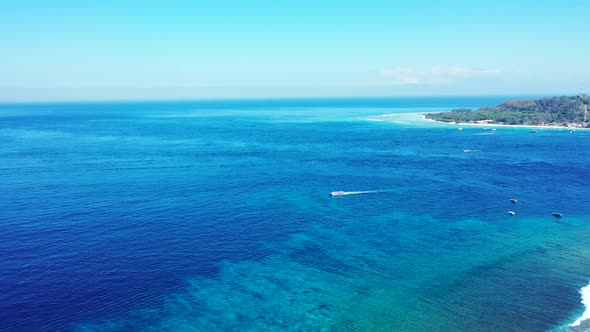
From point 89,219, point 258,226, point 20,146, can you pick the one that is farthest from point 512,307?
point 20,146

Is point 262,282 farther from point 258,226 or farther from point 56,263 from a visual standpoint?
point 56,263

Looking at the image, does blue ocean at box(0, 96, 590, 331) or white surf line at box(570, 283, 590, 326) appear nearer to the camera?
white surf line at box(570, 283, 590, 326)

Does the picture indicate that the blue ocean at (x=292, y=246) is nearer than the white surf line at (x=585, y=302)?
No

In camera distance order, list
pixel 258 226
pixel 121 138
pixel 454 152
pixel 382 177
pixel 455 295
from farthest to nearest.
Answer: pixel 121 138 < pixel 454 152 < pixel 382 177 < pixel 258 226 < pixel 455 295

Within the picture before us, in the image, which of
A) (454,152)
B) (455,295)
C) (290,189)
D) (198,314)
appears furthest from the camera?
(454,152)

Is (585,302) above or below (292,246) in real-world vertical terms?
below

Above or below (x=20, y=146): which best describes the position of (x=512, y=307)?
below

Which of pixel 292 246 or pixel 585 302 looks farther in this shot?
pixel 292 246

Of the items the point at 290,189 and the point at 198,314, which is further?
the point at 290,189
